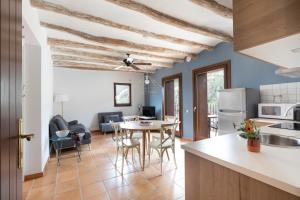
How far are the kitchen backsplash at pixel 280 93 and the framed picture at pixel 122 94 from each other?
512 cm

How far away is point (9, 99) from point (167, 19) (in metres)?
2.59

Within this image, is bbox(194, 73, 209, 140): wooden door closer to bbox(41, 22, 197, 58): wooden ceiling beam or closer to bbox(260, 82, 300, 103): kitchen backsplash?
bbox(41, 22, 197, 58): wooden ceiling beam

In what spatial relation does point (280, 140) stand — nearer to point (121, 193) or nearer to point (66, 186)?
point (121, 193)

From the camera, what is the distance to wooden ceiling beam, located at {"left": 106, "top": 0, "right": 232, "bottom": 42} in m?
2.36

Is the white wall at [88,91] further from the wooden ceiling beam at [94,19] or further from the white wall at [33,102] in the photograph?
the wooden ceiling beam at [94,19]

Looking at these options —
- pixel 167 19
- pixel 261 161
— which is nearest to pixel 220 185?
pixel 261 161

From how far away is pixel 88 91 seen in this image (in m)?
6.49

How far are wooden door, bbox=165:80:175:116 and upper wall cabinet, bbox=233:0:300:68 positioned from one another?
16.9 feet

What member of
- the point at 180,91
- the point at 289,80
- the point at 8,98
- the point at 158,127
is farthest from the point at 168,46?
the point at 8,98

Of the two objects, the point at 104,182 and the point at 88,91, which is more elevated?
the point at 88,91

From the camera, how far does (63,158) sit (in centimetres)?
364

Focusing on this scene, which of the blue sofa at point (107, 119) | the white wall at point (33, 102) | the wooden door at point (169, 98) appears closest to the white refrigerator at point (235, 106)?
the wooden door at point (169, 98)

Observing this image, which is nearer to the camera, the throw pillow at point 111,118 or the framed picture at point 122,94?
the throw pillow at point 111,118

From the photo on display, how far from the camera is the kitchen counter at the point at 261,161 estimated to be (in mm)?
736
